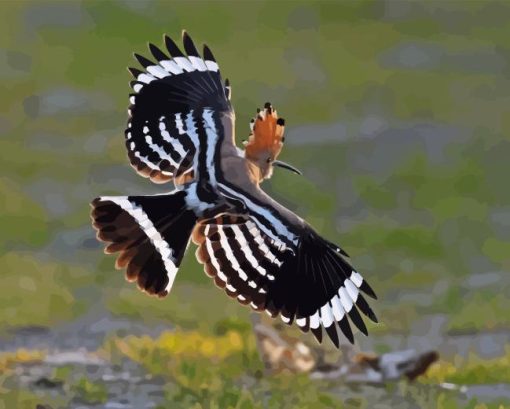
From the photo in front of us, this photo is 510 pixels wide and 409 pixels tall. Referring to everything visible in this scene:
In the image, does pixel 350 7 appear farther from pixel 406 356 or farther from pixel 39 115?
pixel 406 356

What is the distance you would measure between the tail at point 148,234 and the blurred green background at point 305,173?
1.54 metres

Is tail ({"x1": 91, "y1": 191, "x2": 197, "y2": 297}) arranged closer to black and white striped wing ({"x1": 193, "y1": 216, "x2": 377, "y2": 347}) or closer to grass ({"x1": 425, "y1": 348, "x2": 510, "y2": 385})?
black and white striped wing ({"x1": 193, "y1": 216, "x2": 377, "y2": 347})

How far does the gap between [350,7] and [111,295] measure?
13.9 meters

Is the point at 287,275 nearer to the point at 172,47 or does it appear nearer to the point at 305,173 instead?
the point at 172,47

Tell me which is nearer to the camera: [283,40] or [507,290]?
[507,290]

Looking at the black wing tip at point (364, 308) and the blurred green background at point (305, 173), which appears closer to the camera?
the black wing tip at point (364, 308)

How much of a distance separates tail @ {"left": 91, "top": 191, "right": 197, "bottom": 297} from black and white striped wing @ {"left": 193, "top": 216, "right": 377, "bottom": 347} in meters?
0.17

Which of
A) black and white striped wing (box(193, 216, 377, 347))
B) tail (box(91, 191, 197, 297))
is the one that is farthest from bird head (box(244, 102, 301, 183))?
tail (box(91, 191, 197, 297))

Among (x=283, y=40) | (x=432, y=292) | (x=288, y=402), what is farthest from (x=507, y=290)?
(x=283, y=40)

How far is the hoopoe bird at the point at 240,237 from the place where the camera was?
21.6 ft

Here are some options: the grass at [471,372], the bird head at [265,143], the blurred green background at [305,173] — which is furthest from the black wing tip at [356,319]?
the grass at [471,372]

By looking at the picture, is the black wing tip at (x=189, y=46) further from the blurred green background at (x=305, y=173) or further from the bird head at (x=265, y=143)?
the blurred green background at (x=305, y=173)

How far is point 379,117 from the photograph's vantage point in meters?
18.7

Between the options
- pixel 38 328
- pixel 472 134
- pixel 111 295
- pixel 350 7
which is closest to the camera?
pixel 38 328
